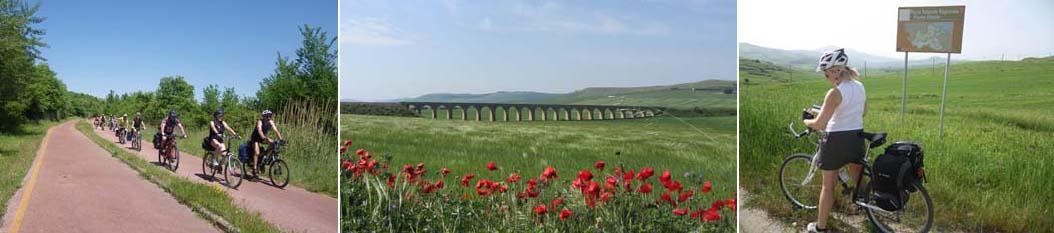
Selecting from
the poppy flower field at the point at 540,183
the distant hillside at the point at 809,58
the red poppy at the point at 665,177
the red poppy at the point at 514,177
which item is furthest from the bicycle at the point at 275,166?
the distant hillside at the point at 809,58

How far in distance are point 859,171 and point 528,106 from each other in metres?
1.89

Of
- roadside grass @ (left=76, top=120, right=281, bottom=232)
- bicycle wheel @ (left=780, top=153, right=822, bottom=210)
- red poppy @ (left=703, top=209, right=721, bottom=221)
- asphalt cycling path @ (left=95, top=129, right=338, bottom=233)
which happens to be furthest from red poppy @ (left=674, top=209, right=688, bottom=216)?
roadside grass @ (left=76, top=120, right=281, bottom=232)

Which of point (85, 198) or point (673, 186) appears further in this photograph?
point (85, 198)

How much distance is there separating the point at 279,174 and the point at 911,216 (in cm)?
392

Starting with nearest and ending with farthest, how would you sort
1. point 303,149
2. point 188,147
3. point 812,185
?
point 812,185
point 188,147
point 303,149

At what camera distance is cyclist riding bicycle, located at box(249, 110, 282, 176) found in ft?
13.6

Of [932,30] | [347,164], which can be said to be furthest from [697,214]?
[347,164]

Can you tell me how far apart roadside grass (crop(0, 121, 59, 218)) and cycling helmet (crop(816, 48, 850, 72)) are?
444 centimetres

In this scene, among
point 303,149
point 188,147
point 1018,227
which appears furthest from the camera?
point 303,149

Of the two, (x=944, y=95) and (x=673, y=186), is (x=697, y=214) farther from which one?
(x=944, y=95)

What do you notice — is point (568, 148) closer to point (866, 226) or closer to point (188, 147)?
point (866, 226)

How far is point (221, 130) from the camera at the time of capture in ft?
13.4

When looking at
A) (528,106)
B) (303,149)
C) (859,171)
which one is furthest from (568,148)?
(303,149)

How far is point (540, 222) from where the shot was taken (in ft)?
12.7
